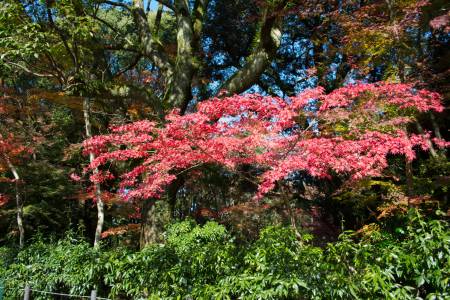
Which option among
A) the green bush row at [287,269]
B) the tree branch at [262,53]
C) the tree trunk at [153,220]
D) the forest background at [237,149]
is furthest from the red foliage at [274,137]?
the green bush row at [287,269]

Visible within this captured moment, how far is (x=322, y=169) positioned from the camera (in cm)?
599

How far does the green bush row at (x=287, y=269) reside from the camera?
10.3 ft

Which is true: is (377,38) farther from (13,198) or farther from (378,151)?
(13,198)

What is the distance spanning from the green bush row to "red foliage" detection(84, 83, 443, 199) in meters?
1.78

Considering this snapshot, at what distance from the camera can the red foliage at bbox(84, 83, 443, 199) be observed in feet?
18.9

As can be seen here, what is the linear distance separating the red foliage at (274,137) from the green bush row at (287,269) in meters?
1.78

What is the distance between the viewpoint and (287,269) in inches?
135

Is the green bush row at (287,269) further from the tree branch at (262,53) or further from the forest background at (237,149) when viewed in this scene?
the tree branch at (262,53)

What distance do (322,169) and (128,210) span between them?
318 inches

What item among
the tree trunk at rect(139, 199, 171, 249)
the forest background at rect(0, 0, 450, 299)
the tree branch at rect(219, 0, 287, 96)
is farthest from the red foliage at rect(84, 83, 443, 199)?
the tree branch at rect(219, 0, 287, 96)

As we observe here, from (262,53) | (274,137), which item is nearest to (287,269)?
(274,137)

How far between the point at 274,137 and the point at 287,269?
282cm

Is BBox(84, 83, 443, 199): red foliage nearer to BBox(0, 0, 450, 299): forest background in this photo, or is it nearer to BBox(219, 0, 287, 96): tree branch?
BBox(0, 0, 450, 299): forest background

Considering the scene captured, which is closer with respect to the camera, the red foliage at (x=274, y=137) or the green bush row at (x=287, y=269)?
the green bush row at (x=287, y=269)
